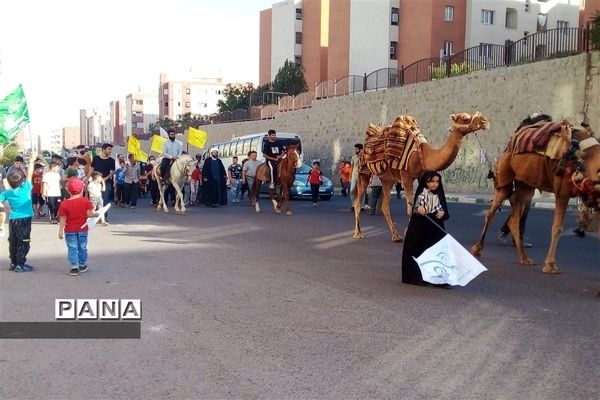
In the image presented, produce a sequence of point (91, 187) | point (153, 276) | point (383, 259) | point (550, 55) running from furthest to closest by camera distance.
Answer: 1. point (550, 55)
2. point (91, 187)
3. point (383, 259)
4. point (153, 276)

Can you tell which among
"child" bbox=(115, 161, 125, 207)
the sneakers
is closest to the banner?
"child" bbox=(115, 161, 125, 207)

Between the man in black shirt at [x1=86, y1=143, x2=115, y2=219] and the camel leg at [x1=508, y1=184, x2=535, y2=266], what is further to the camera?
the man in black shirt at [x1=86, y1=143, x2=115, y2=219]

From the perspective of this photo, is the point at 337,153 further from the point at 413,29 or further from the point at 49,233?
the point at 49,233

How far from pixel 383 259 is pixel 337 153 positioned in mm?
29937

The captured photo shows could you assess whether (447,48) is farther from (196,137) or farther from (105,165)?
(105,165)

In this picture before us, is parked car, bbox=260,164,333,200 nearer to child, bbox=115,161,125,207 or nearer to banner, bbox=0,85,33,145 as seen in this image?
child, bbox=115,161,125,207

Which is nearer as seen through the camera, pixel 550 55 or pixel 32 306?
pixel 32 306

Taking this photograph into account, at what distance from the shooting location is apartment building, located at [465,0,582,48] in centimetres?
5078

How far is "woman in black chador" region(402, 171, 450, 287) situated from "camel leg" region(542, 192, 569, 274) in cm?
183

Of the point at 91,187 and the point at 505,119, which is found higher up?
the point at 505,119

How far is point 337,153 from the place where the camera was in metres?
40.3

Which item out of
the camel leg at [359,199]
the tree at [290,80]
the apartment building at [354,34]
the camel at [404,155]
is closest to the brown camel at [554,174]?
the camel at [404,155]

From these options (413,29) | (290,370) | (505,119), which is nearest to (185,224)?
(290,370)

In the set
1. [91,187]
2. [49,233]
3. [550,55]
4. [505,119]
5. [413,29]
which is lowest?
[49,233]
